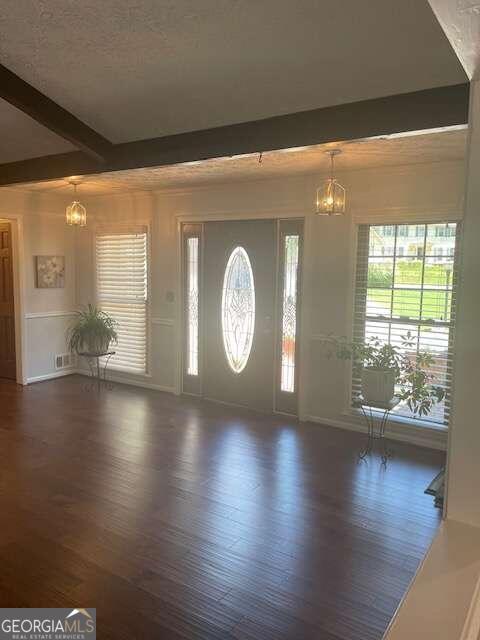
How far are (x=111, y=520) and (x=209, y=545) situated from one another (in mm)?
678

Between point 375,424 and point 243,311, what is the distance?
1.84 meters

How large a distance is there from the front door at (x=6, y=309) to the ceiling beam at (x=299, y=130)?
2.18m

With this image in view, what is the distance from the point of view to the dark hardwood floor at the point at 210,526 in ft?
7.11

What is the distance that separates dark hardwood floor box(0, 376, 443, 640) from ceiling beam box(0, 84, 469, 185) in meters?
2.41

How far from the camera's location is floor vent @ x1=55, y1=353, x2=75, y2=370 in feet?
21.3

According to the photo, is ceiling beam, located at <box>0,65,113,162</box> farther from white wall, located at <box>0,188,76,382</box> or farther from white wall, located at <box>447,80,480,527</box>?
white wall, located at <box>447,80,480,527</box>

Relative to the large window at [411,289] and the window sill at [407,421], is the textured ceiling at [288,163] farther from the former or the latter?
the window sill at [407,421]

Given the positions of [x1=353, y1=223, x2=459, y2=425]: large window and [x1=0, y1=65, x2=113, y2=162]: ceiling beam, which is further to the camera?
[x1=353, y1=223, x2=459, y2=425]: large window

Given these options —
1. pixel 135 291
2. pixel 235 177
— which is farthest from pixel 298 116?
pixel 135 291

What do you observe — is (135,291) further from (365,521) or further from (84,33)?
(365,521)

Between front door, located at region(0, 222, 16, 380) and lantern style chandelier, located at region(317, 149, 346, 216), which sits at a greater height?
lantern style chandelier, located at region(317, 149, 346, 216)

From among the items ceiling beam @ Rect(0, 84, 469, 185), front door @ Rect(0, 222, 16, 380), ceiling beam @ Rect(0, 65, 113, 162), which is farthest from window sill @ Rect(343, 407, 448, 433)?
front door @ Rect(0, 222, 16, 380)

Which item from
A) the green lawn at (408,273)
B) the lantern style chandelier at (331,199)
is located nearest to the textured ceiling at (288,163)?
the lantern style chandelier at (331,199)

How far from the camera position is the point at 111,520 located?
9.50ft
